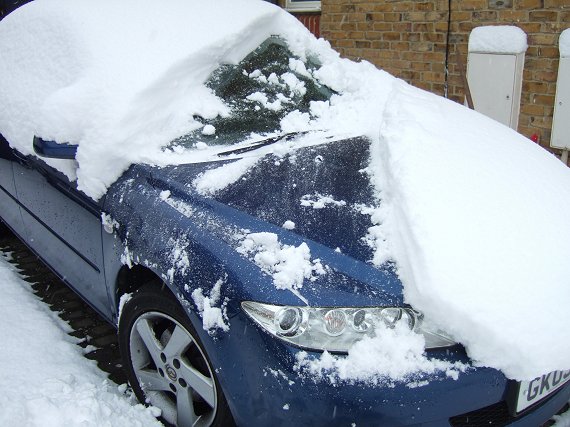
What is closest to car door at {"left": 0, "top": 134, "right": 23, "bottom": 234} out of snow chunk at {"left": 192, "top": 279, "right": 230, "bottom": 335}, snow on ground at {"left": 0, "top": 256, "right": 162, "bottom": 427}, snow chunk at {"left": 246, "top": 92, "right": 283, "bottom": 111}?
snow on ground at {"left": 0, "top": 256, "right": 162, "bottom": 427}

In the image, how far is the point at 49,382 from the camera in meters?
2.34

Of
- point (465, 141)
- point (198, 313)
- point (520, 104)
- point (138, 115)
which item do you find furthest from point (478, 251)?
point (520, 104)

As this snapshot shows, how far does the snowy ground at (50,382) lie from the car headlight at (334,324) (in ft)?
2.68

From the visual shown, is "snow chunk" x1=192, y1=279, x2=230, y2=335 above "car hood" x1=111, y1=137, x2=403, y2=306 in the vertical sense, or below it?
below

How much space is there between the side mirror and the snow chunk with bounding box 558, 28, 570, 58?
372cm

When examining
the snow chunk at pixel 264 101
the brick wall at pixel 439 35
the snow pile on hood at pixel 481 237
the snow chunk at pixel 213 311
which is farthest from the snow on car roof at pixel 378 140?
the brick wall at pixel 439 35

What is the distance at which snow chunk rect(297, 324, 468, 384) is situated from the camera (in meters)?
1.68

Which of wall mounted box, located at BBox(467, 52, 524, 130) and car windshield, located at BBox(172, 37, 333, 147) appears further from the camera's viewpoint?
wall mounted box, located at BBox(467, 52, 524, 130)

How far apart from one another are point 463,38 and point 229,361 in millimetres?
4326

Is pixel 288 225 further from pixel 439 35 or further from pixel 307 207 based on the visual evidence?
pixel 439 35

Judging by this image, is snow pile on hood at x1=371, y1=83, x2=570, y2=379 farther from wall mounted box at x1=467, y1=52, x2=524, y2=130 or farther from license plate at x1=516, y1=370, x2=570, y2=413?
wall mounted box at x1=467, y1=52, x2=524, y2=130

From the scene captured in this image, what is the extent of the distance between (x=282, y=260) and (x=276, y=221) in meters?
0.20

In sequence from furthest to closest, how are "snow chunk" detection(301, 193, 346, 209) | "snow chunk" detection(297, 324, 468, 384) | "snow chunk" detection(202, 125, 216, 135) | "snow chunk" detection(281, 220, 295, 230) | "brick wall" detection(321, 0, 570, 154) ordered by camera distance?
"brick wall" detection(321, 0, 570, 154), "snow chunk" detection(202, 125, 216, 135), "snow chunk" detection(301, 193, 346, 209), "snow chunk" detection(281, 220, 295, 230), "snow chunk" detection(297, 324, 468, 384)

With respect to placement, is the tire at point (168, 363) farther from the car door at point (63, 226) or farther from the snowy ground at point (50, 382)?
the car door at point (63, 226)
